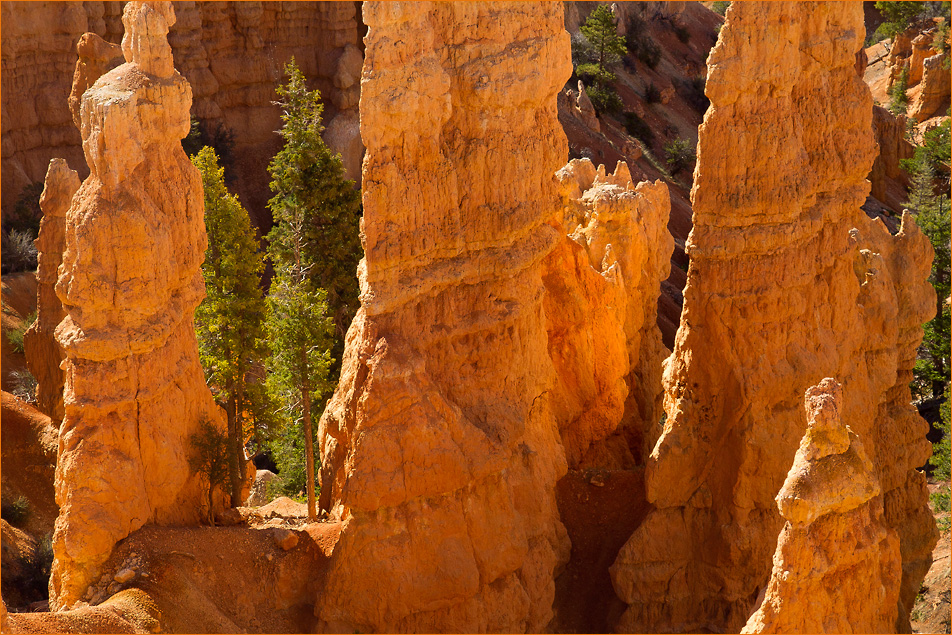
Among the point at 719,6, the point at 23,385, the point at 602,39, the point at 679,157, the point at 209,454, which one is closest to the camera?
the point at 209,454

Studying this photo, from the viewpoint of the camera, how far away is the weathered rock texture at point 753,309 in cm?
2027

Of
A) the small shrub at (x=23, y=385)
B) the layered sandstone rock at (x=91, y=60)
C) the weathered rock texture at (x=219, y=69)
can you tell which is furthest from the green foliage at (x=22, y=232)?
the layered sandstone rock at (x=91, y=60)

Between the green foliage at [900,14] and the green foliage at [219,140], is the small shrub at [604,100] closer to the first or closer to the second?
the green foliage at [219,140]

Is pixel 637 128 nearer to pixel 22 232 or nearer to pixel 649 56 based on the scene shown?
pixel 649 56

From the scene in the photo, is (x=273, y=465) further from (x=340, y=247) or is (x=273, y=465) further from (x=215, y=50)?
(x=215, y=50)

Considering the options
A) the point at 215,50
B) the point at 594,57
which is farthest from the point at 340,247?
the point at 594,57

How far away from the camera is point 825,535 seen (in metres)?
15.7

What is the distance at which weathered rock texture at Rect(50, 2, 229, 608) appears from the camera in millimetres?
18672

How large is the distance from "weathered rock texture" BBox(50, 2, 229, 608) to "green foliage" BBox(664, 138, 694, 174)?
42.3 metres

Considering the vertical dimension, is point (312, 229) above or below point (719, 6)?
below

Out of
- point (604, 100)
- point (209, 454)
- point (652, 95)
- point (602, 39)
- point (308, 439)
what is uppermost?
point (602, 39)

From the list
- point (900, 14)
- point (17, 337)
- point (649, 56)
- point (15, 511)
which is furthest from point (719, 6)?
point (15, 511)

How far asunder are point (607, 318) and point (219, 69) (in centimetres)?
3049

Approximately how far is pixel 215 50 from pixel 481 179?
111 ft
